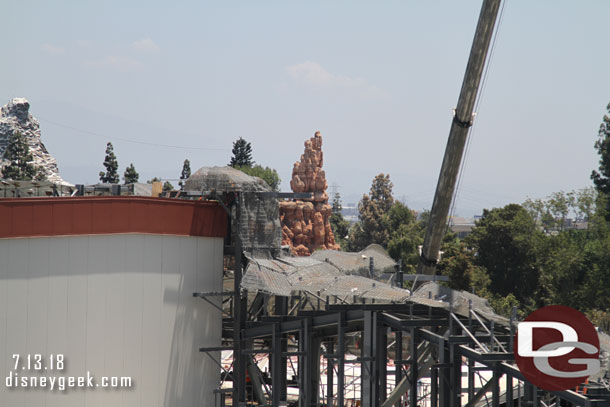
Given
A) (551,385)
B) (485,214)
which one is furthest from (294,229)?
(551,385)

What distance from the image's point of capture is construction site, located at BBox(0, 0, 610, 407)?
31484 millimetres

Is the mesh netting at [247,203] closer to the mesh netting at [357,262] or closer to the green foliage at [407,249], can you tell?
the mesh netting at [357,262]

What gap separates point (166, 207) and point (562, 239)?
187ft

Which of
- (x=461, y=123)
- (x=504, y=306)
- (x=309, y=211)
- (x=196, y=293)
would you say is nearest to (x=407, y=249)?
(x=309, y=211)

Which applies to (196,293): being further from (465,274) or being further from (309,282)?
(465,274)

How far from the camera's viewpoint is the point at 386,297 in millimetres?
28906

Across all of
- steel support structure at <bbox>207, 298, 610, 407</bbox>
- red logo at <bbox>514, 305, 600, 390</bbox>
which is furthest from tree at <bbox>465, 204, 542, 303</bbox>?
red logo at <bbox>514, 305, 600, 390</bbox>

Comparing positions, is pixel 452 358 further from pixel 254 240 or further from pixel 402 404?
pixel 402 404

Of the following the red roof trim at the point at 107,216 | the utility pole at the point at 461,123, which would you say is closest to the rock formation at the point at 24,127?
the red roof trim at the point at 107,216

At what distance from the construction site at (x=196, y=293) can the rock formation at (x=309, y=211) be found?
7548 cm

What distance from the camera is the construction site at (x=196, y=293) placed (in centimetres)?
3148

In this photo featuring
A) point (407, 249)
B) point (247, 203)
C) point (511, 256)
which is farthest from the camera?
point (407, 249)

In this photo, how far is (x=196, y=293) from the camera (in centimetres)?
3556

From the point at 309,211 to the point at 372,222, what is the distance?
28.0 meters
